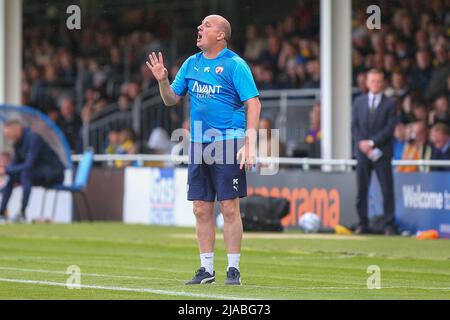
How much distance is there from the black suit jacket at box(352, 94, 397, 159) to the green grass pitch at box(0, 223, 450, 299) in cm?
158

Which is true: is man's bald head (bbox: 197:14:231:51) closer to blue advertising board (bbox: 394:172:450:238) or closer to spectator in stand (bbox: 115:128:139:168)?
blue advertising board (bbox: 394:172:450:238)

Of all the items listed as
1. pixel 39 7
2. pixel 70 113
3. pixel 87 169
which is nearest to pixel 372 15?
pixel 87 169

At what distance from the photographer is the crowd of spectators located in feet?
73.4

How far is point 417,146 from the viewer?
20500mm

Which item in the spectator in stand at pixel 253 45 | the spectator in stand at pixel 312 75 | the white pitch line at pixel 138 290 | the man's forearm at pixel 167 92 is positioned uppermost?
the spectator in stand at pixel 253 45

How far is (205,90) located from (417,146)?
32.7ft

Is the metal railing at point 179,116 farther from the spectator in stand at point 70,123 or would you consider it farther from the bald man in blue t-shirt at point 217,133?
the bald man in blue t-shirt at point 217,133

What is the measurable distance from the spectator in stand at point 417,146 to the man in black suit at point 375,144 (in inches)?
26.9

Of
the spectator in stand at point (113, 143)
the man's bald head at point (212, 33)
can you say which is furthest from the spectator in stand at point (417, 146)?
the man's bald head at point (212, 33)

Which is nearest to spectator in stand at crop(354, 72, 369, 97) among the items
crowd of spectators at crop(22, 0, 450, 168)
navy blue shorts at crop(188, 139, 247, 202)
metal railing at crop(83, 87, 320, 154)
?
crowd of spectators at crop(22, 0, 450, 168)

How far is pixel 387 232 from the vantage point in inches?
765

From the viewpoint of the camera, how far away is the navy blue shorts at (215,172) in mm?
11023

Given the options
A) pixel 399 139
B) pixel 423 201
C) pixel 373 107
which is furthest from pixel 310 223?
pixel 399 139
